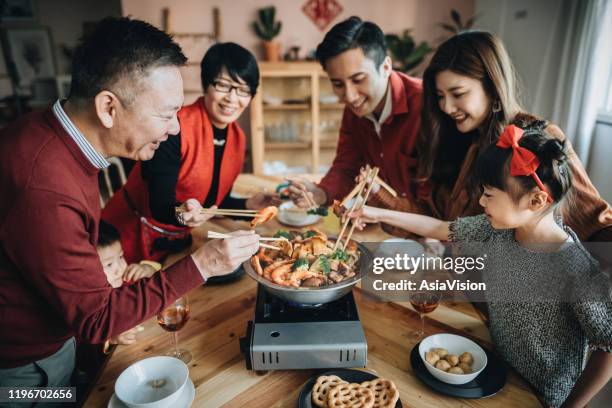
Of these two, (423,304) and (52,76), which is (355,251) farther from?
(52,76)

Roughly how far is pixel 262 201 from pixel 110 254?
2.83 feet

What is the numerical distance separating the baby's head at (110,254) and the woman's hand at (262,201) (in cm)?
76

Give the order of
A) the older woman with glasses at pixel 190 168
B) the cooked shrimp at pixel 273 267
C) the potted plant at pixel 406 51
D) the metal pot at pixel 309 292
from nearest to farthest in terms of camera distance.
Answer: the metal pot at pixel 309 292, the cooked shrimp at pixel 273 267, the older woman with glasses at pixel 190 168, the potted plant at pixel 406 51

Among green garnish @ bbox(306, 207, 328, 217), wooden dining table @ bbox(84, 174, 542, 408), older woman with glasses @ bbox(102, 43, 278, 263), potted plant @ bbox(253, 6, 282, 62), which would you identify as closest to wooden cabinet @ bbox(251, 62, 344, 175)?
potted plant @ bbox(253, 6, 282, 62)

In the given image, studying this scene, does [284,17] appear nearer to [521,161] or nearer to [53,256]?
[521,161]

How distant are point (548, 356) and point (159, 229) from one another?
1.74 m

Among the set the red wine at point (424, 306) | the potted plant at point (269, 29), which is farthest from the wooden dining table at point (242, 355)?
the potted plant at point (269, 29)

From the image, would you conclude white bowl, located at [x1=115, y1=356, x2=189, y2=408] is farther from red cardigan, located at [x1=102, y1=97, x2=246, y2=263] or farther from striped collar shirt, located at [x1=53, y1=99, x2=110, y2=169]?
red cardigan, located at [x1=102, y1=97, x2=246, y2=263]

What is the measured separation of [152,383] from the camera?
115 centimetres

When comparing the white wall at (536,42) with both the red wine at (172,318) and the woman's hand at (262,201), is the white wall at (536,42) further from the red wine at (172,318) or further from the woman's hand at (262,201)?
the red wine at (172,318)

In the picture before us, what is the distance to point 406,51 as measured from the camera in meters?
5.03

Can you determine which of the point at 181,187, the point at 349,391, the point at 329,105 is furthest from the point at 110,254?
the point at 329,105

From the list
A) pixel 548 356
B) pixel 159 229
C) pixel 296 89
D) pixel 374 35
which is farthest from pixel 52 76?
pixel 548 356

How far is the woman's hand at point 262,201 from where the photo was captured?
7.55 feet
